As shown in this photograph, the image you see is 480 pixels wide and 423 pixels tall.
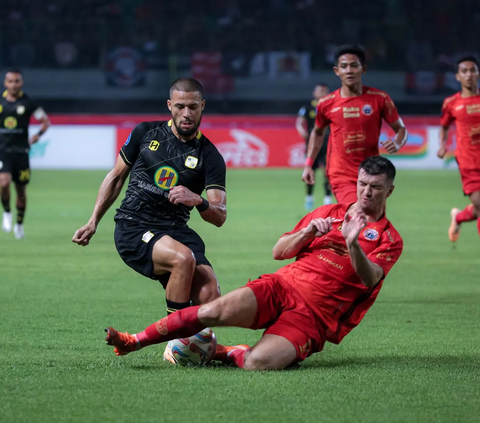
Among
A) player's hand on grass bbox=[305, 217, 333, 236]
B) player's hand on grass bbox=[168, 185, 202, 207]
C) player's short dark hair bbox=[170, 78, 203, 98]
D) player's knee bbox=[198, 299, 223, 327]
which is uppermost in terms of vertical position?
player's short dark hair bbox=[170, 78, 203, 98]

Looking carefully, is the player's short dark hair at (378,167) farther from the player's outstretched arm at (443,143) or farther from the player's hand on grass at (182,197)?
the player's outstretched arm at (443,143)

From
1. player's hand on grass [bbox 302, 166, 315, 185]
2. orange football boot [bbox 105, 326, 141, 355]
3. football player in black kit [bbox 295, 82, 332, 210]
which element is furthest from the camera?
football player in black kit [bbox 295, 82, 332, 210]

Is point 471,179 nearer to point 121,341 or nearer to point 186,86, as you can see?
point 186,86

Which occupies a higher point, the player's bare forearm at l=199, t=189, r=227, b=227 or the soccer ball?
the player's bare forearm at l=199, t=189, r=227, b=227

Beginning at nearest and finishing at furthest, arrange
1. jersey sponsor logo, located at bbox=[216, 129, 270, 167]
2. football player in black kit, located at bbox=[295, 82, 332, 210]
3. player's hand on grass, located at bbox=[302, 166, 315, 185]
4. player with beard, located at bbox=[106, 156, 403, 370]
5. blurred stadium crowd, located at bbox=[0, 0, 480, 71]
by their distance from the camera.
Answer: player with beard, located at bbox=[106, 156, 403, 370]
player's hand on grass, located at bbox=[302, 166, 315, 185]
football player in black kit, located at bbox=[295, 82, 332, 210]
jersey sponsor logo, located at bbox=[216, 129, 270, 167]
blurred stadium crowd, located at bbox=[0, 0, 480, 71]

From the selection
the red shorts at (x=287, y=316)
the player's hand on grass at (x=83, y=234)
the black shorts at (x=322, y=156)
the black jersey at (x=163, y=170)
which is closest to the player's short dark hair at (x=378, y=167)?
the red shorts at (x=287, y=316)

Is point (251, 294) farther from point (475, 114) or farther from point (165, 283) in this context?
point (475, 114)

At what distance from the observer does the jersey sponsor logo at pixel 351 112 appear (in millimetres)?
8164

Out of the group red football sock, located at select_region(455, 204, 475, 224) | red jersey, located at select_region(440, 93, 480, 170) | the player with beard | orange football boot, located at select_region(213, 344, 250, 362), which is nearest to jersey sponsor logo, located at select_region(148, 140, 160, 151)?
the player with beard

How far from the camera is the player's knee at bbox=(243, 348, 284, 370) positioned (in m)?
5.10

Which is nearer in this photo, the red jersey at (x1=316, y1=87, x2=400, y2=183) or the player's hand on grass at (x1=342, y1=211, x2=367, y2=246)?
the player's hand on grass at (x1=342, y1=211, x2=367, y2=246)

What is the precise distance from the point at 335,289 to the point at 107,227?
31.1ft

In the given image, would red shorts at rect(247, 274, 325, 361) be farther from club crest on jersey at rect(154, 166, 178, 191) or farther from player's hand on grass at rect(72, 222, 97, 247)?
player's hand on grass at rect(72, 222, 97, 247)

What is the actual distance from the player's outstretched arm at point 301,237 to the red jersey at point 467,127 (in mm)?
5431
